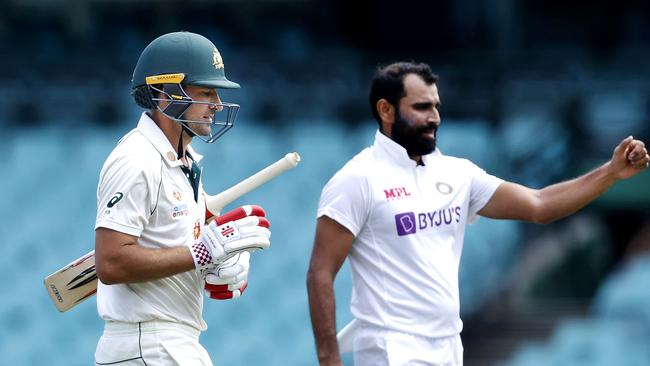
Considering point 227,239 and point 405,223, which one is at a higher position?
point 227,239

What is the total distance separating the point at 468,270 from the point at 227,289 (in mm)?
5811

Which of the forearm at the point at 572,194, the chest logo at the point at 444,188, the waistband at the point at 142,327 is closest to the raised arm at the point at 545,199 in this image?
the forearm at the point at 572,194

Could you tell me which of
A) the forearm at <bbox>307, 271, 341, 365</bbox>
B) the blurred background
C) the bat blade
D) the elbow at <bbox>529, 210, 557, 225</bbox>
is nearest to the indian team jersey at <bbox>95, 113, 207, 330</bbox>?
the bat blade

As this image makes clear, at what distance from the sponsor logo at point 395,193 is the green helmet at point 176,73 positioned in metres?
0.71

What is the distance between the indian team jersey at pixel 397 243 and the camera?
4328 mm

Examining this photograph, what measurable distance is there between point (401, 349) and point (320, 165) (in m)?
5.59

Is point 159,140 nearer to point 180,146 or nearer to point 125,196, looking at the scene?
point 180,146

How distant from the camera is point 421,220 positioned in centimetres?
438

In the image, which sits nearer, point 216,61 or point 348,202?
point 216,61

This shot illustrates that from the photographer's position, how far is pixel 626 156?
4457mm

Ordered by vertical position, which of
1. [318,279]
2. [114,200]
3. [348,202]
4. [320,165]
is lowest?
[320,165]

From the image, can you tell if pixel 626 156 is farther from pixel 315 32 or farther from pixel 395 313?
pixel 315 32

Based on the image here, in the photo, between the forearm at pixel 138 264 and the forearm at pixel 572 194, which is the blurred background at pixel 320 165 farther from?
the forearm at pixel 138 264

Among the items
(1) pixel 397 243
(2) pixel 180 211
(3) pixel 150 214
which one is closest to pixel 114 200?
(3) pixel 150 214
